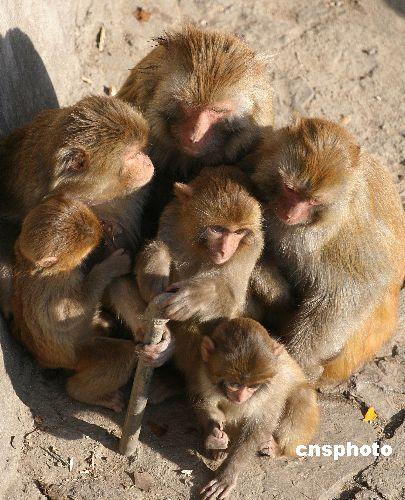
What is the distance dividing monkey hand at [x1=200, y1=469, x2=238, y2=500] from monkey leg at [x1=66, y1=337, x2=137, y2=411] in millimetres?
946

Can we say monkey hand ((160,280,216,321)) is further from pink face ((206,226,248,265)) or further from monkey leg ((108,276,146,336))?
monkey leg ((108,276,146,336))

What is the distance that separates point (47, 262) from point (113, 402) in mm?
1203

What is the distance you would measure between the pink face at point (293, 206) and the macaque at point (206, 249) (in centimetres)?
17

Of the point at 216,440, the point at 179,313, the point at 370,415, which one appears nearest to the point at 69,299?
the point at 179,313

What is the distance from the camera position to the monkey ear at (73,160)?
609 centimetres

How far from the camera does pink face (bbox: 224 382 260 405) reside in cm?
566

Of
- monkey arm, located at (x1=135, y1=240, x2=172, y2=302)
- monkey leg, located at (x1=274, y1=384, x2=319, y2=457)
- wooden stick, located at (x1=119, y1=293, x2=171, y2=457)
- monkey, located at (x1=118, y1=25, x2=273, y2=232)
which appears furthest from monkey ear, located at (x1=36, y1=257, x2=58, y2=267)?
monkey leg, located at (x1=274, y1=384, x2=319, y2=457)

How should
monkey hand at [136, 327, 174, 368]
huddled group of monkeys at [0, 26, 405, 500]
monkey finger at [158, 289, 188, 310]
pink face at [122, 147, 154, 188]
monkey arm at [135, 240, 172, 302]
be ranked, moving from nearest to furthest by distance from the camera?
monkey finger at [158, 289, 188, 310] → monkey hand at [136, 327, 174, 368] → huddled group of monkeys at [0, 26, 405, 500] → monkey arm at [135, 240, 172, 302] → pink face at [122, 147, 154, 188]

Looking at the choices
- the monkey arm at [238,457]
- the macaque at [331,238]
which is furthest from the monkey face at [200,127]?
the monkey arm at [238,457]

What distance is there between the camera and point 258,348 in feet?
18.4

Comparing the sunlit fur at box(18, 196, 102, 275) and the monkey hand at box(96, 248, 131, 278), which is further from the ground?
the sunlit fur at box(18, 196, 102, 275)

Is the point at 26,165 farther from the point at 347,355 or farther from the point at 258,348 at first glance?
the point at 347,355

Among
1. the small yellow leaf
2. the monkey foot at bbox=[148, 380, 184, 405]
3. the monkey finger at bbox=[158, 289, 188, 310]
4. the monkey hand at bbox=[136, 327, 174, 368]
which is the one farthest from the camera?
the small yellow leaf

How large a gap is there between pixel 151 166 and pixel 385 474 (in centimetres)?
279
